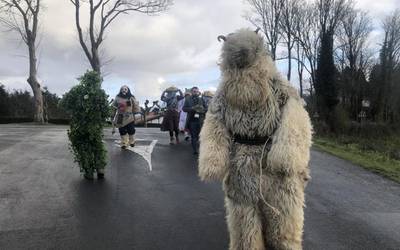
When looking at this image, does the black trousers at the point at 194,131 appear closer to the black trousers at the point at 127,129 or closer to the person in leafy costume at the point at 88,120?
the black trousers at the point at 127,129

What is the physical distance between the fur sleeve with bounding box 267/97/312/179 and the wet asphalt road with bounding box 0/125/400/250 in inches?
78.5

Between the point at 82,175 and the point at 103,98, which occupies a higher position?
the point at 103,98

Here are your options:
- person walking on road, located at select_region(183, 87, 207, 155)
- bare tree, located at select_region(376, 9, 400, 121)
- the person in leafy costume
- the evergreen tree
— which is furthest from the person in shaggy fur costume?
bare tree, located at select_region(376, 9, 400, 121)

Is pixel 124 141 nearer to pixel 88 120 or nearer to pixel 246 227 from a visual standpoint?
pixel 88 120

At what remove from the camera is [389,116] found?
65375 millimetres

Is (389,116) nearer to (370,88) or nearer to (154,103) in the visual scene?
(370,88)

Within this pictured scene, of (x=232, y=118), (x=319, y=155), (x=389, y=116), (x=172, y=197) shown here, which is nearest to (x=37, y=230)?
(x=172, y=197)

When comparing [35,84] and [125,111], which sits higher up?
[35,84]

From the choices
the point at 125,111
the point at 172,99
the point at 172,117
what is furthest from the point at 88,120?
the point at 172,99

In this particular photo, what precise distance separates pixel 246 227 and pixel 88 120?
21.5 feet

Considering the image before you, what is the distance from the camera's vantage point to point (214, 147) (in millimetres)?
5180

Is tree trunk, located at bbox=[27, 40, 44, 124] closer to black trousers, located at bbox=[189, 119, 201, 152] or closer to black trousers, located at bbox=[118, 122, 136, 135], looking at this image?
black trousers, located at bbox=[118, 122, 136, 135]

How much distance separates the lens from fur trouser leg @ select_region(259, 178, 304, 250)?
5.12 metres

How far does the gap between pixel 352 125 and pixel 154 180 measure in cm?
4391
